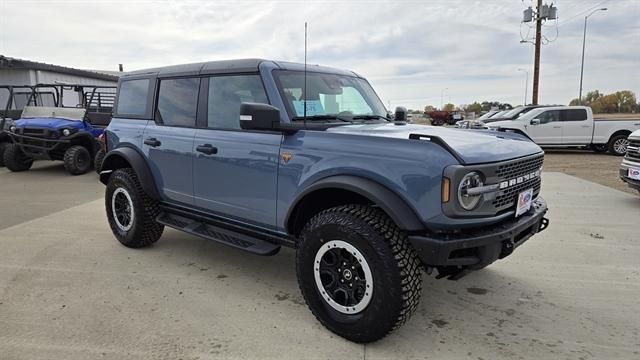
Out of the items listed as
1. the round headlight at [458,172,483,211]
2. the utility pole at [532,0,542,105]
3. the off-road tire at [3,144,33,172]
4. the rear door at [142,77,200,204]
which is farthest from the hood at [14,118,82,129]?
the utility pole at [532,0,542,105]

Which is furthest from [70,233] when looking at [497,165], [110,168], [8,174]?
[8,174]

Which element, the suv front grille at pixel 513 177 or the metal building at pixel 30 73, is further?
the metal building at pixel 30 73

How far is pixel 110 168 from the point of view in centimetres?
513

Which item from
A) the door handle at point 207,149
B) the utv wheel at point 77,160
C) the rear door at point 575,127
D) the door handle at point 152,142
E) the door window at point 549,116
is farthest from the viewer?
the door window at point 549,116

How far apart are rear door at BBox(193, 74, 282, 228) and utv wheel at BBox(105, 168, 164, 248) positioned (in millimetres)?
827

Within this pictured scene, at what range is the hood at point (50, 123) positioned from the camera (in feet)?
34.2

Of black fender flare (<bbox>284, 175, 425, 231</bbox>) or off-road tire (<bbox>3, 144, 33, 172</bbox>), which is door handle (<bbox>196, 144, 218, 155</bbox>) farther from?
off-road tire (<bbox>3, 144, 33, 172</bbox>)

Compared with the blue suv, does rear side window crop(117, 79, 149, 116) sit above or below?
above

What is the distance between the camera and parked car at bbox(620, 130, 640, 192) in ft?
23.0

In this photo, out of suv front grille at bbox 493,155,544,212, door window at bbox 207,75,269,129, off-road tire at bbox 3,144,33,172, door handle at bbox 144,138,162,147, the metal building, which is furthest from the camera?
the metal building

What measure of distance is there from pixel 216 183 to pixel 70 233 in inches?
106

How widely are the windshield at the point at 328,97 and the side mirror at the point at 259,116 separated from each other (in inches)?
12.3

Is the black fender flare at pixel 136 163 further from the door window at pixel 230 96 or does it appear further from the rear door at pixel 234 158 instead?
the door window at pixel 230 96

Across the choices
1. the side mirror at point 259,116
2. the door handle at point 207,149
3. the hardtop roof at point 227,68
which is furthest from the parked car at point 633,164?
the door handle at point 207,149
